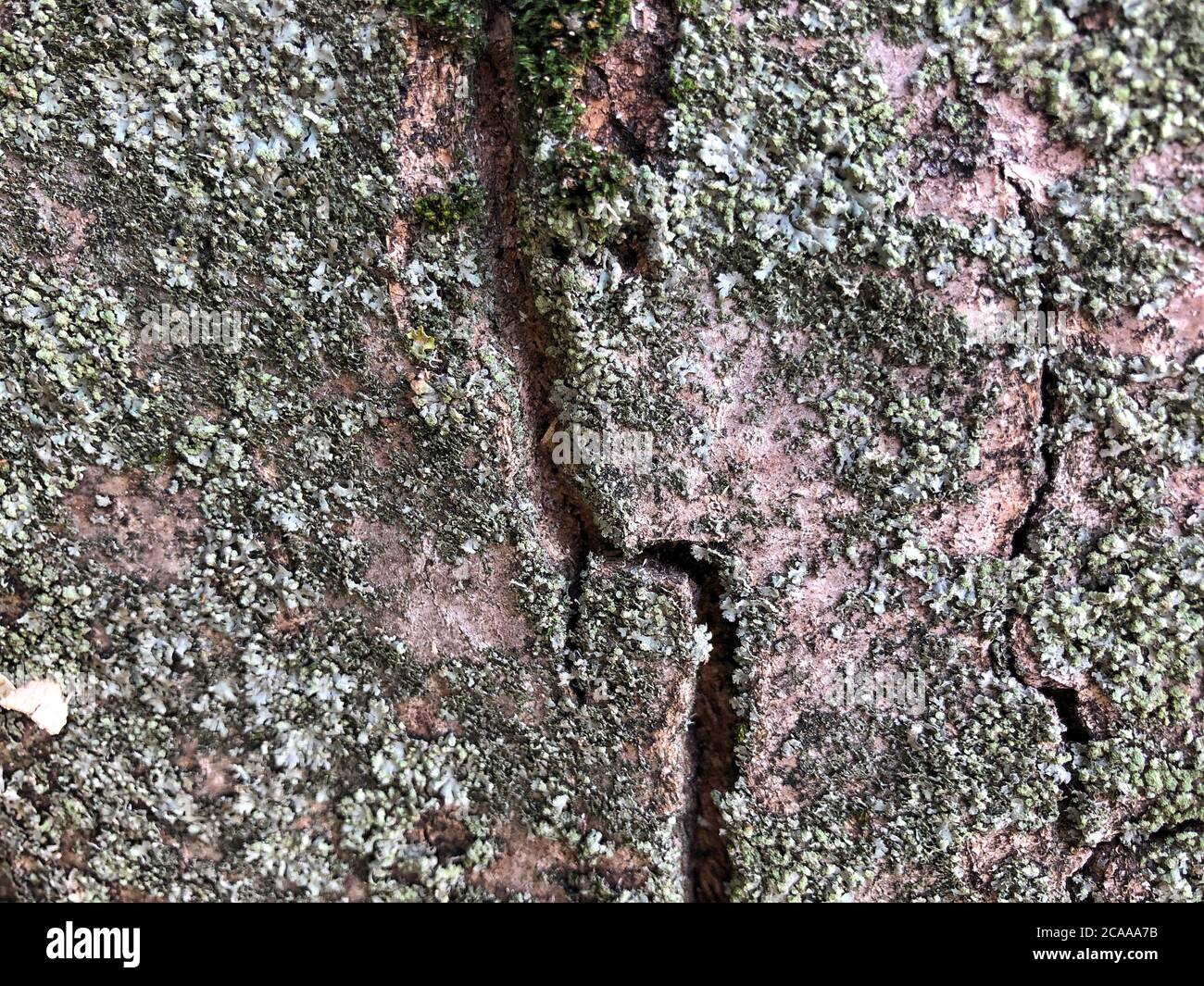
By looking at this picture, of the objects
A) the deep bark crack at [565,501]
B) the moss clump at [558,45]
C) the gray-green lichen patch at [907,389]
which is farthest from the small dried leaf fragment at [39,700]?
the moss clump at [558,45]

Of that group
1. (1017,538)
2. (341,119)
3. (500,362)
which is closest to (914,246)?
(1017,538)

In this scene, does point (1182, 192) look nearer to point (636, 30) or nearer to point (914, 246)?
point (914, 246)

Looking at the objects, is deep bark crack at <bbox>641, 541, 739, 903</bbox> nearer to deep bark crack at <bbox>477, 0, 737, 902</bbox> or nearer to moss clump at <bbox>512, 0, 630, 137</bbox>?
deep bark crack at <bbox>477, 0, 737, 902</bbox>

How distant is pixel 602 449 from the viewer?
1.70m

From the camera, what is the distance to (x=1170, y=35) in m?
1.41

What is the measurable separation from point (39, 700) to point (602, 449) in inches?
51.0

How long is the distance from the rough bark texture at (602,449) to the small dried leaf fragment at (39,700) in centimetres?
3

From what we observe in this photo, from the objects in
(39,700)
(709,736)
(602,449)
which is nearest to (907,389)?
(602,449)

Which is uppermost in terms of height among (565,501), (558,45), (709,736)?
(558,45)

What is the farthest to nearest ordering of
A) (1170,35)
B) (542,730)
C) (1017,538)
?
(542,730) → (1017,538) → (1170,35)

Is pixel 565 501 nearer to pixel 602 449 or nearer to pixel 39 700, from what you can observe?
pixel 602 449

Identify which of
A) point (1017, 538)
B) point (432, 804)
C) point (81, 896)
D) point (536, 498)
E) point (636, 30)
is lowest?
point (81, 896)

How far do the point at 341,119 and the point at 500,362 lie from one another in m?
0.53

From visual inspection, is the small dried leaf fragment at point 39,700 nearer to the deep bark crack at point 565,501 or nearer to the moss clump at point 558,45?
the deep bark crack at point 565,501
